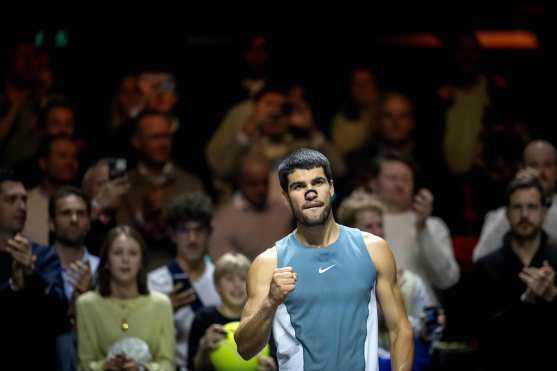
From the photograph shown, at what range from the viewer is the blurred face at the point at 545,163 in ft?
30.9

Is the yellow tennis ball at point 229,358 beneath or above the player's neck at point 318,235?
beneath

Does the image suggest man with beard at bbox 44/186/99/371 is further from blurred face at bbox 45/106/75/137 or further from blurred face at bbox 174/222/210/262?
blurred face at bbox 45/106/75/137

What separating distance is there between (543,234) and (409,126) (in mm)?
2088

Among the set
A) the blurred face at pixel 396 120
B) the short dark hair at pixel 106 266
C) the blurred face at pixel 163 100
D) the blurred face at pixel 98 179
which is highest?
the blurred face at pixel 163 100

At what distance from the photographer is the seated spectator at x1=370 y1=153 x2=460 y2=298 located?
8.70 metres

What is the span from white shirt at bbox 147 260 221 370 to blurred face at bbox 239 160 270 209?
979 millimetres

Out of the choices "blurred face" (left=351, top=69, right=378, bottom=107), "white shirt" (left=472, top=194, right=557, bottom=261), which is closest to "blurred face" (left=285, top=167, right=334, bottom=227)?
"white shirt" (left=472, top=194, right=557, bottom=261)

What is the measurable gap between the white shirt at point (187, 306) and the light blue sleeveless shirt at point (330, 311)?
2073 millimetres

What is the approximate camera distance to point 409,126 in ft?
34.2

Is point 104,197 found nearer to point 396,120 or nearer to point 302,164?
point 396,120

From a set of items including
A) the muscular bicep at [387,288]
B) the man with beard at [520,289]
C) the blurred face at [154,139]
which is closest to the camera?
the muscular bicep at [387,288]

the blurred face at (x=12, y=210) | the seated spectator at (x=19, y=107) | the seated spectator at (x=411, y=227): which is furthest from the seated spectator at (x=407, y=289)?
the seated spectator at (x=19, y=107)

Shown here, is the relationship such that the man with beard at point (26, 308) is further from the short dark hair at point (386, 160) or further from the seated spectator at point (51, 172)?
the short dark hair at point (386, 160)

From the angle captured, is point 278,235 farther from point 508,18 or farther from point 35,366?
point 508,18
